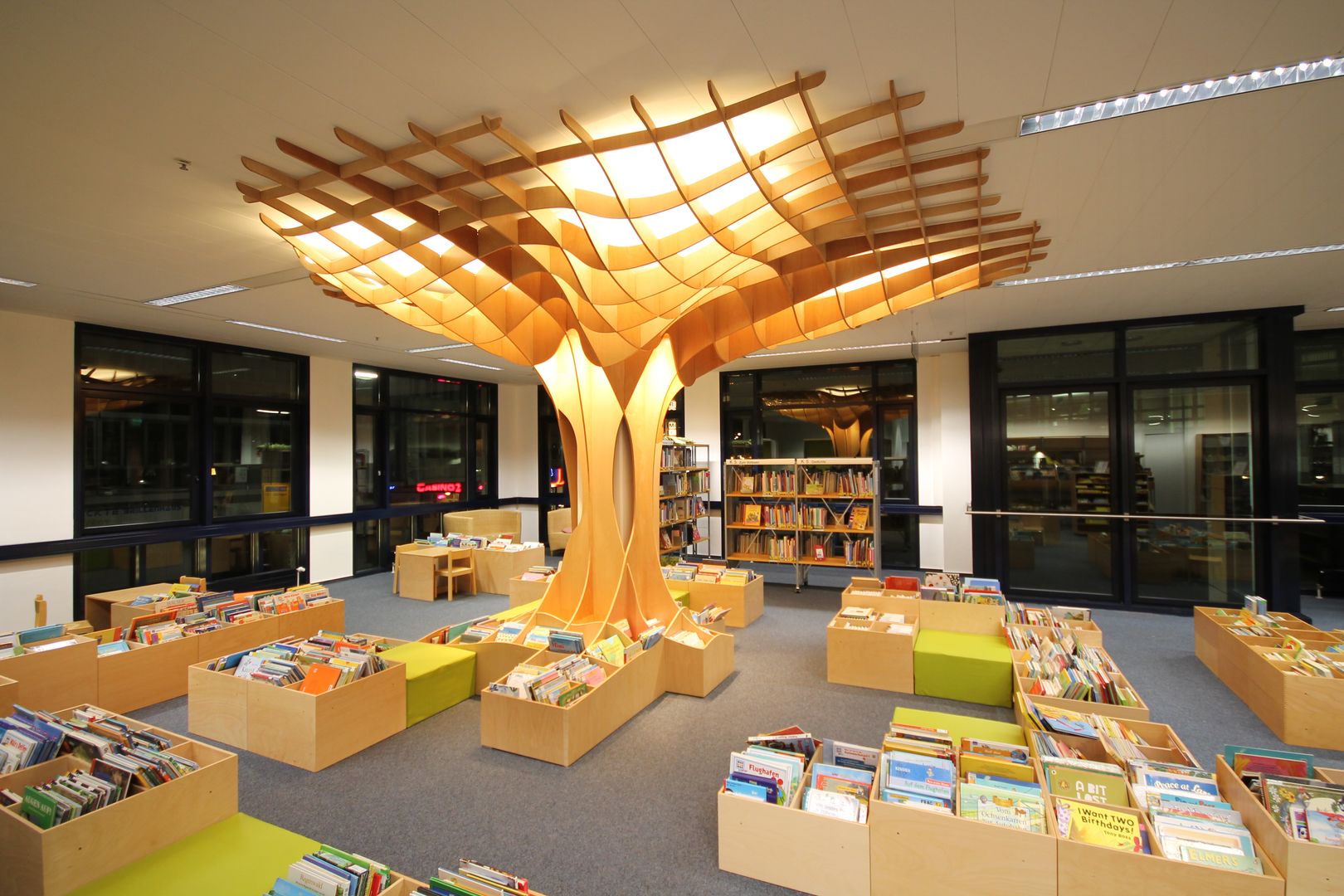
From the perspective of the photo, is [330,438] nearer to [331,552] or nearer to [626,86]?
[331,552]

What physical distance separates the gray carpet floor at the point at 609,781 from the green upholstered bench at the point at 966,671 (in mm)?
105

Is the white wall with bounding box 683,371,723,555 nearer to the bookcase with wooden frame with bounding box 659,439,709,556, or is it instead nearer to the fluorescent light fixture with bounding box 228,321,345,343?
the bookcase with wooden frame with bounding box 659,439,709,556

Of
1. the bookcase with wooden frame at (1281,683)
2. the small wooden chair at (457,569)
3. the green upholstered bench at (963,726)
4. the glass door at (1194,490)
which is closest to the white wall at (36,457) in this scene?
the small wooden chair at (457,569)

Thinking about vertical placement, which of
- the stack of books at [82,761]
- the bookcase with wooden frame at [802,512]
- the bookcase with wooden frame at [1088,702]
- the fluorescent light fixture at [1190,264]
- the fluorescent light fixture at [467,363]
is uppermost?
the fluorescent light fixture at [1190,264]

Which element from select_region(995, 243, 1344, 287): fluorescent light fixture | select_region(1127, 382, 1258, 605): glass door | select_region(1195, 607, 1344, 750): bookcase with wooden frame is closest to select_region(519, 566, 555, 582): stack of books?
select_region(995, 243, 1344, 287): fluorescent light fixture

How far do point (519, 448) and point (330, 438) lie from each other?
3649mm

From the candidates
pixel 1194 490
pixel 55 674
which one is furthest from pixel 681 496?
pixel 55 674

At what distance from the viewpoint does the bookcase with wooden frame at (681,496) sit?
8742mm

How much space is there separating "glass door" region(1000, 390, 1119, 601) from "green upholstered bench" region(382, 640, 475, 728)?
612 centimetres

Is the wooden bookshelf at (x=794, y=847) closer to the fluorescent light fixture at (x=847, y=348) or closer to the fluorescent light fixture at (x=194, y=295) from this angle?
the fluorescent light fixture at (x=194, y=295)

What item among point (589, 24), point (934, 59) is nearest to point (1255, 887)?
point (934, 59)

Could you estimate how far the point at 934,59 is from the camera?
242 centimetres

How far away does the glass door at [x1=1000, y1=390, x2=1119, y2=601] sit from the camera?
7164 mm

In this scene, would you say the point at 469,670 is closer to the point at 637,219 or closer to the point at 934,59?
the point at 637,219
